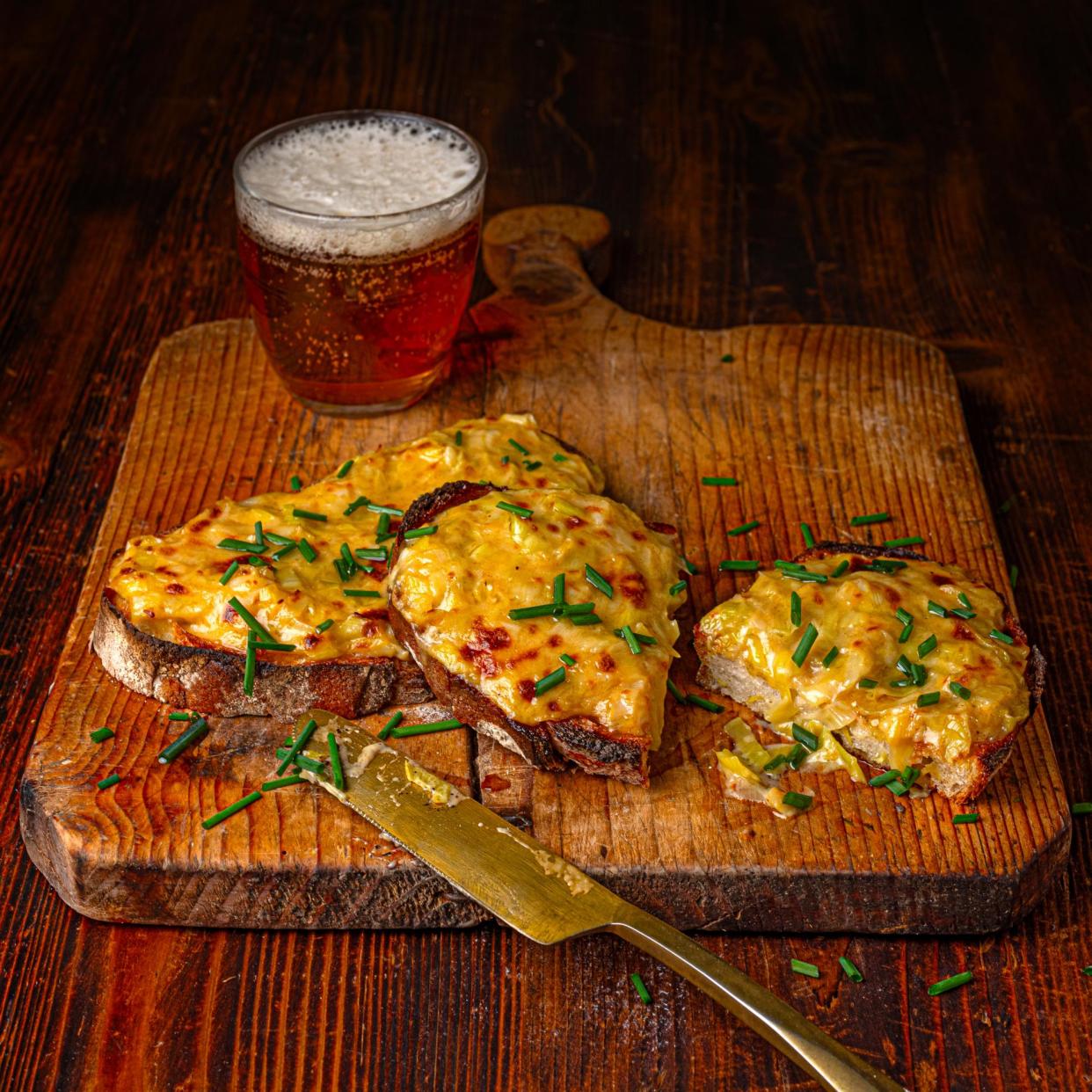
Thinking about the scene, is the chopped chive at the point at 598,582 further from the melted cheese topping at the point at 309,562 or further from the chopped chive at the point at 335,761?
the chopped chive at the point at 335,761

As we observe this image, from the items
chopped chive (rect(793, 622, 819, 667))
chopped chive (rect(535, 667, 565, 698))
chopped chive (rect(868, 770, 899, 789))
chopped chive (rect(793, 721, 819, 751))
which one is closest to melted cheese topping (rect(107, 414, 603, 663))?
chopped chive (rect(535, 667, 565, 698))

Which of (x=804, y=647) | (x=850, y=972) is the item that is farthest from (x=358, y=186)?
(x=850, y=972)

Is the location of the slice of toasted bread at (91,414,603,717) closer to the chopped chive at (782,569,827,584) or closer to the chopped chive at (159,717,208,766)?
the chopped chive at (159,717,208,766)

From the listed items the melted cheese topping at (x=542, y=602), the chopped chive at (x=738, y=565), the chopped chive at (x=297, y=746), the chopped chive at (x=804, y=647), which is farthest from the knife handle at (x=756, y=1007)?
the chopped chive at (x=738, y=565)

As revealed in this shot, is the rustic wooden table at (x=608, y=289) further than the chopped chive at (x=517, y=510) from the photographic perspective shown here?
No

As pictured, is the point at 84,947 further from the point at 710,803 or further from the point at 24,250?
the point at 24,250

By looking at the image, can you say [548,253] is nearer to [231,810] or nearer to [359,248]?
[359,248]

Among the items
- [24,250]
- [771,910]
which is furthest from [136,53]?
[771,910]
